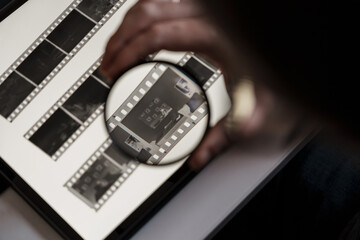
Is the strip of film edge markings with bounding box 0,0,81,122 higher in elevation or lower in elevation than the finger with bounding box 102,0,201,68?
lower

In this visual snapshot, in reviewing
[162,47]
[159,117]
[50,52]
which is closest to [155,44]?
[162,47]

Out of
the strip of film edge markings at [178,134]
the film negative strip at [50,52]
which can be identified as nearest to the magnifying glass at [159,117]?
the strip of film edge markings at [178,134]

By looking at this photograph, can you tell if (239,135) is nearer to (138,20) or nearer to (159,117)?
(159,117)

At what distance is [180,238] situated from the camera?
637mm

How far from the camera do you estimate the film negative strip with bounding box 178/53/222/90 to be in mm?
691

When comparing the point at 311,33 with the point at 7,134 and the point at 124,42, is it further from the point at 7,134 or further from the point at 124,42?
the point at 7,134

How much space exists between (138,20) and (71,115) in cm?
21

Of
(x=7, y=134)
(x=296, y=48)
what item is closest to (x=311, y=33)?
(x=296, y=48)

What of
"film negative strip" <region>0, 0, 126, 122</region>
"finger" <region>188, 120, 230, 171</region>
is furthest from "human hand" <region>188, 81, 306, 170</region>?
"film negative strip" <region>0, 0, 126, 122</region>

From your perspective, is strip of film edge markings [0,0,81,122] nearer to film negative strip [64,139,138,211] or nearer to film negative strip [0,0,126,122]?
film negative strip [0,0,126,122]

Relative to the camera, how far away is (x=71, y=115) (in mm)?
718

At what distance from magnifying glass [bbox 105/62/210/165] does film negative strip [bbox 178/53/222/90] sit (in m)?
0.01

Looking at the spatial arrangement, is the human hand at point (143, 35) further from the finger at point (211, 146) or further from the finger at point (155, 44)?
the finger at point (211, 146)

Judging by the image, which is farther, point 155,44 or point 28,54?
point 28,54
